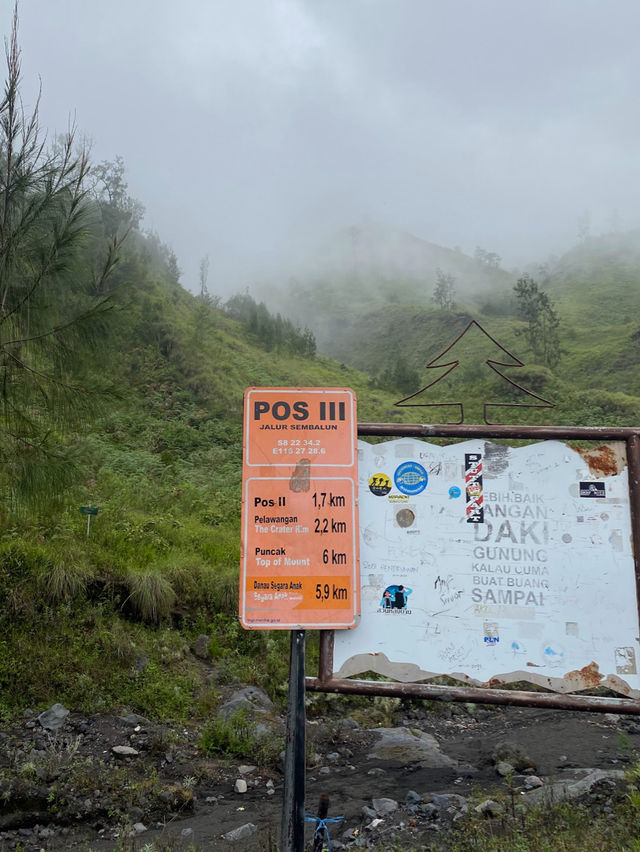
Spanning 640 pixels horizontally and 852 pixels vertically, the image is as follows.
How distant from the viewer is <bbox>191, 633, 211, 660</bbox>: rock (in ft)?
21.8

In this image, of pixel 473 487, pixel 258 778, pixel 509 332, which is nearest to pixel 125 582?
pixel 258 778

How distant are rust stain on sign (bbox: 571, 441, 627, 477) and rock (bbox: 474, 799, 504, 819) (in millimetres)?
2356

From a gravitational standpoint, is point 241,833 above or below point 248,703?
below

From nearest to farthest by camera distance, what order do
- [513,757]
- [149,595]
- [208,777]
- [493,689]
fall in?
[493,689] → [208,777] → [513,757] → [149,595]

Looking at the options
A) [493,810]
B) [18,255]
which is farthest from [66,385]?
[493,810]

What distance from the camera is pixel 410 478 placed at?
361cm

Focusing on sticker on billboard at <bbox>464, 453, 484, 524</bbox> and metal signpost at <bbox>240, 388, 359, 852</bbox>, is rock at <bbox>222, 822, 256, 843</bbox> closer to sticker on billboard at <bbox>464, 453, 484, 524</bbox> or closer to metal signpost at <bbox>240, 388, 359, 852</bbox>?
metal signpost at <bbox>240, 388, 359, 852</bbox>

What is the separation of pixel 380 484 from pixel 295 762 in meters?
1.56

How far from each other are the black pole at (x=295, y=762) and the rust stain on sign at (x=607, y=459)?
196cm

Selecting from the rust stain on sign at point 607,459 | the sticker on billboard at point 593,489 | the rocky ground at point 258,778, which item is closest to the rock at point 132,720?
the rocky ground at point 258,778

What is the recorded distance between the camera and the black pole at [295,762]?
10.0ft

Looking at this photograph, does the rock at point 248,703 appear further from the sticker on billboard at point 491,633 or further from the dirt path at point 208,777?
the sticker on billboard at point 491,633

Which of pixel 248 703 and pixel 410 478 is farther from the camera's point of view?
pixel 248 703

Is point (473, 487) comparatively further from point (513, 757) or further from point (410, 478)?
point (513, 757)
